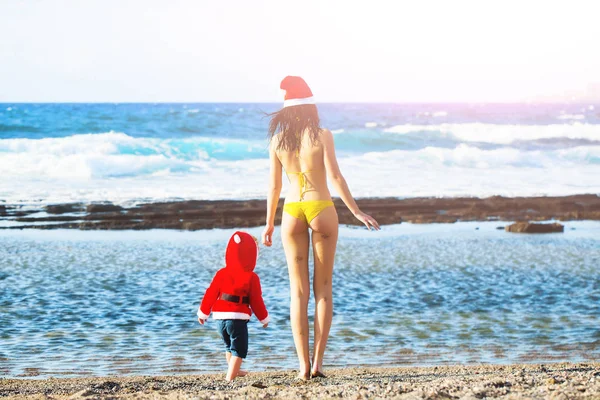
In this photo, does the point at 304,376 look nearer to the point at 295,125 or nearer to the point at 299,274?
the point at 299,274

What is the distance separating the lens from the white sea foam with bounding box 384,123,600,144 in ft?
172

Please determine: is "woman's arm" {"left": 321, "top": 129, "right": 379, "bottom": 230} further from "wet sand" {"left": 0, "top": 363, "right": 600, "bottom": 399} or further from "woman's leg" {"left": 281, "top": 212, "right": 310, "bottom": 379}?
"wet sand" {"left": 0, "top": 363, "right": 600, "bottom": 399}

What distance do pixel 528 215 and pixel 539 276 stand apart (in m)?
7.92

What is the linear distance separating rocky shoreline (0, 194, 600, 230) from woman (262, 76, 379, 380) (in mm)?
10672

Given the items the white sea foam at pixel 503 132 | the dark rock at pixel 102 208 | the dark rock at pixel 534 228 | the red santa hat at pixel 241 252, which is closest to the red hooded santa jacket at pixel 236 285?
the red santa hat at pixel 241 252

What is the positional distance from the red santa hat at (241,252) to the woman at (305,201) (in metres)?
0.11

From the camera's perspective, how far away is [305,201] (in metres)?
4.84

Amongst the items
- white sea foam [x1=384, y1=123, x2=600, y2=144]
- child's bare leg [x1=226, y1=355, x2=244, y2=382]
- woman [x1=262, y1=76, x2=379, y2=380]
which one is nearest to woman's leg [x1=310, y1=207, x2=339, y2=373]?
woman [x1=262, y1=76, x2=379, y2=380]

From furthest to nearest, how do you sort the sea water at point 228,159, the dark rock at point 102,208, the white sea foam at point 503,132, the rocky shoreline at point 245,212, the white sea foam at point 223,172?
the white sea foam at point 503,132 < the sea water at point 228,159 < the white sea foam at point 223,172 < the dark rock at point 102,208 < the rocky shoreline at point 245,212

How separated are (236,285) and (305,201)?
687 mm

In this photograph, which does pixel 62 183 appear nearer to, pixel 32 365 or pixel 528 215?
pixel 528 215

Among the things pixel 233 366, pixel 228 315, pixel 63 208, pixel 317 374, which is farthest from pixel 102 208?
pixel 317 374

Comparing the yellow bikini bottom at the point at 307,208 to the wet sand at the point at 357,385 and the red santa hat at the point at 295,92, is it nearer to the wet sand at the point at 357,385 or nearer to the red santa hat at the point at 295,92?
the red santa hat at the point at 295,92

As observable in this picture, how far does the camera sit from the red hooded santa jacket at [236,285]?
16.4ft
